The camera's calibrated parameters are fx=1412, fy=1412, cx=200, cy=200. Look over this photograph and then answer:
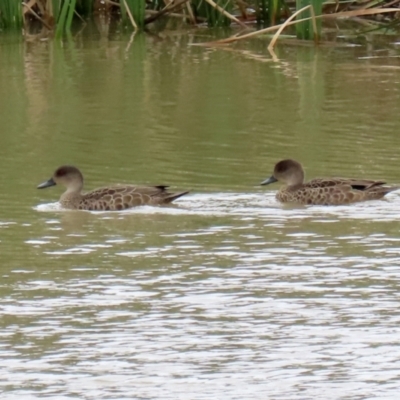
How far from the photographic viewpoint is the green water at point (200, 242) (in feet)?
21.3

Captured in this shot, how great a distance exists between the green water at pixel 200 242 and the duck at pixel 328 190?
0.36 feet

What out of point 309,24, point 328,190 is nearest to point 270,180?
point 328,190

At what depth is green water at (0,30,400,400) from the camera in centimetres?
648

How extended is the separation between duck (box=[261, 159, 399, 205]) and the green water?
11 cm

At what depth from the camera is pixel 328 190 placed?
10.6m

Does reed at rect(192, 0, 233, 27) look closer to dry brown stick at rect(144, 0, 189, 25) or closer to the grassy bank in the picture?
the grassy bank

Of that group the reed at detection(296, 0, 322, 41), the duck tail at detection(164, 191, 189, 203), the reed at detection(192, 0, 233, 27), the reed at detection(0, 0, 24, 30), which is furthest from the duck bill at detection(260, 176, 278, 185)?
the reed at detection(192, 0, 233, 27)

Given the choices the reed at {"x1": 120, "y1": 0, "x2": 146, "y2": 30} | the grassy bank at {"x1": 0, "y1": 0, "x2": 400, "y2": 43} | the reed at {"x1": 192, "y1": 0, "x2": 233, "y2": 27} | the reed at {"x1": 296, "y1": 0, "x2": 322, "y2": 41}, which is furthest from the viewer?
the reed at {"x1": 192, "y1": 0, "x2": 233, "y2": 27}

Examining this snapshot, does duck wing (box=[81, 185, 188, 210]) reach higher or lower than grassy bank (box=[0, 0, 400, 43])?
lower

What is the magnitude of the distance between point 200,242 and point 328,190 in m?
1.69

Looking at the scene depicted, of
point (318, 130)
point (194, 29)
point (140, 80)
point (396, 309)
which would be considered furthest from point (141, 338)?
point (194, 29)

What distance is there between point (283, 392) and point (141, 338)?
3.61ft

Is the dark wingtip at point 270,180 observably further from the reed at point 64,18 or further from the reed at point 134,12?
the reed at point 134,12

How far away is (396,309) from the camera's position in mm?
7352
